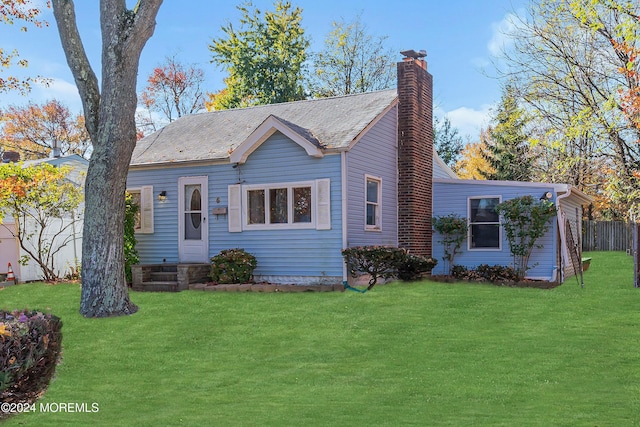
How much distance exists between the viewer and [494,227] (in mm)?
17219

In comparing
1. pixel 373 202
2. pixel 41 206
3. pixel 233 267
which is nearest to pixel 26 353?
pixel 233 267

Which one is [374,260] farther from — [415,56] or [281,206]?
[415,56]

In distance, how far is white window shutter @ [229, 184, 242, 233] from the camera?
51.6 ft

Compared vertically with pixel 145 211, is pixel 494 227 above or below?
below

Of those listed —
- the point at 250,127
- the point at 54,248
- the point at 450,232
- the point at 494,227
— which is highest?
the point at 250,127

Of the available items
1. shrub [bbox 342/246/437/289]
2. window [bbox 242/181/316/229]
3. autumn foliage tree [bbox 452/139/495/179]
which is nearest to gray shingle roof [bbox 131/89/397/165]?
window [bbox 242/181/316/229]

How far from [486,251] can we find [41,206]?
12.3 m

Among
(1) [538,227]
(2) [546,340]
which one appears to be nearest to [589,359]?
(2) [546,340]

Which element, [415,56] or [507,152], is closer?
[415,56]

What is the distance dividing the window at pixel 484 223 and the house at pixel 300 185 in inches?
16.7

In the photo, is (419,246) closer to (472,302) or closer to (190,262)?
(472,302)

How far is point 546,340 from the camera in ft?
30.3

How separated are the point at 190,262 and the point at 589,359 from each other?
10.9 metres

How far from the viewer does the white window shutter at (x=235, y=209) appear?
15727 millimetres
